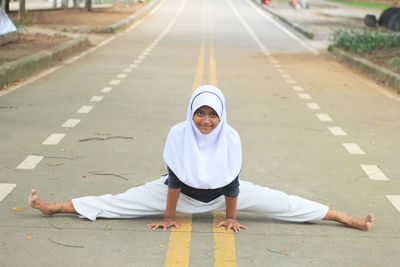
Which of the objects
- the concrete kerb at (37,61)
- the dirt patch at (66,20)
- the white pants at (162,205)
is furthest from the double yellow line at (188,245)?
the dirt patch at (66,20)

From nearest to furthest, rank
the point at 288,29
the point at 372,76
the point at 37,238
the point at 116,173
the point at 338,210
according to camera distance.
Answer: the point at 37,238, the point at 338,210, the point at 116,173, the point at 372,76, the point at 288,29

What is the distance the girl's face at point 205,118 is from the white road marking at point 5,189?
1.96 meters

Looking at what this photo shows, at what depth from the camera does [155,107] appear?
11508 mm

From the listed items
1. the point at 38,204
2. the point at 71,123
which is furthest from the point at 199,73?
the point at 38,204

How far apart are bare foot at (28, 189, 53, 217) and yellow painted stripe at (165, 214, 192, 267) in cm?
93

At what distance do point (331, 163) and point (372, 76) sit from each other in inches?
379

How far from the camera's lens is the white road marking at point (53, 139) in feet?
28.1

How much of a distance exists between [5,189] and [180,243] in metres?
2.00

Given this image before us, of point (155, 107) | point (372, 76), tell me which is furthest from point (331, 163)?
point (372, 76)

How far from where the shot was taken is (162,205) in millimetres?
5547

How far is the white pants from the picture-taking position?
5551 mm

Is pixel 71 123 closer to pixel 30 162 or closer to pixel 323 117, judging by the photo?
pixel 30 162

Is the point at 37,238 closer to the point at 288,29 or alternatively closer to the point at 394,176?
the point at 394,176

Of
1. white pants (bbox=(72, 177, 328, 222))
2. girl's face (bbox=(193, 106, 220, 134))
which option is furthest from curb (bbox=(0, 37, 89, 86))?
girl's face (bbox=(193, 106, 220, 134))
